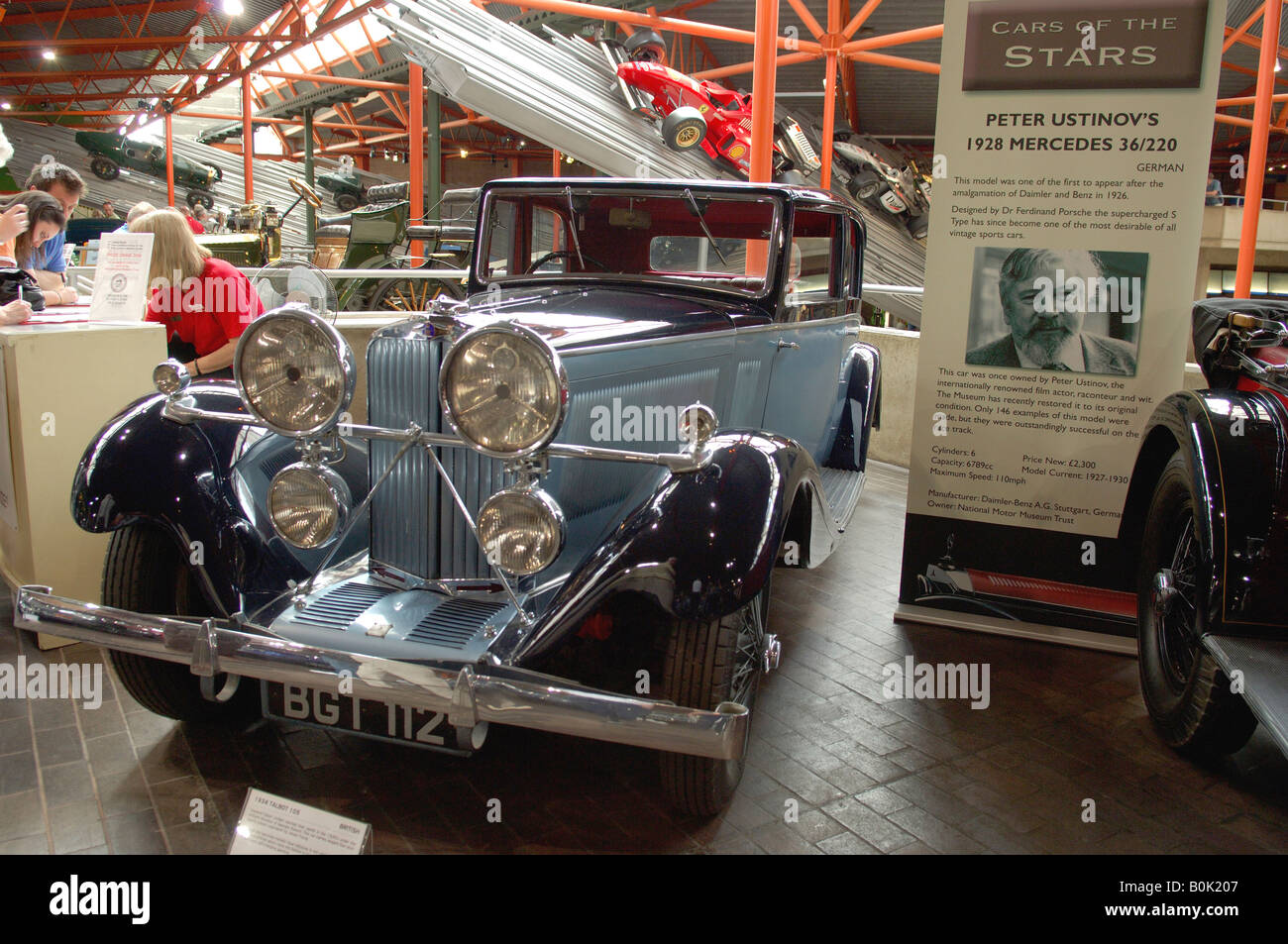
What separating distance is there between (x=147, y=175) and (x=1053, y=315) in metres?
28.1

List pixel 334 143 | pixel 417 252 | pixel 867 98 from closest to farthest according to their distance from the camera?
pixel 417 252 → pixel 867 98 → pixel 334 143

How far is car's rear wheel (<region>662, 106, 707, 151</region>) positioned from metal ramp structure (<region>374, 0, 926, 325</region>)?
0.35 m

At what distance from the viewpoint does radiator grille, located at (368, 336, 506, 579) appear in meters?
2.34

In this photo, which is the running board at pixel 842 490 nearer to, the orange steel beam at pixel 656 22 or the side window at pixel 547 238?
the side window at pixel 547 238

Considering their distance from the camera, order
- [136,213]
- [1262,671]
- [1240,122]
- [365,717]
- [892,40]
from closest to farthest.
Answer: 1. [365,717]
2. [1262,671]
3. [136,213]
4. [892,40]
5. [1240,122]

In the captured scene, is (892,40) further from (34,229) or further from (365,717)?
(365,717)

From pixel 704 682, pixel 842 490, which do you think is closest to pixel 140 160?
pixel 842 490

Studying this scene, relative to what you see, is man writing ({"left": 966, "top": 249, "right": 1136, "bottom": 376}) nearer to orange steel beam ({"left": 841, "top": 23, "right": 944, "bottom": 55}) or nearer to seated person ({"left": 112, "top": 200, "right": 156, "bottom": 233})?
seated person ({"left": 112, "top": 200, "right": 156, "bottom": 233})

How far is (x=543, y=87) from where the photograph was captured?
35.6ft

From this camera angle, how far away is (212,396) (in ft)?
9.34

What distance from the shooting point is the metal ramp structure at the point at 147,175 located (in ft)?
81.3

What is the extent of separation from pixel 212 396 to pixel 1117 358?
3064 millimetres
